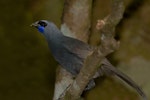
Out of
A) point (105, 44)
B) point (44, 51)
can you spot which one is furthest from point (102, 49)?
point (44, 51)

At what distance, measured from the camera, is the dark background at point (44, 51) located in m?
5.00

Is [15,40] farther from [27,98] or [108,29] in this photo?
[108,29]

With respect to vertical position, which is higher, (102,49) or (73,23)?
(102,49)

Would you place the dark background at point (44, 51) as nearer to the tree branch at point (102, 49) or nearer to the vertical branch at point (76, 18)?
the vertical branch at point (76, 18)

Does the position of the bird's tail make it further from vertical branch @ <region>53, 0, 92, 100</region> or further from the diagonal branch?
the diagonal branch

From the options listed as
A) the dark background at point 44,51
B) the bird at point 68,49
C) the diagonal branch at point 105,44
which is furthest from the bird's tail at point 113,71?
the dark background at point 44,51

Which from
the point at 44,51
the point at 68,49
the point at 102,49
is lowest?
the point at 44,51

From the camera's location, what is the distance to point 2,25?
519cm

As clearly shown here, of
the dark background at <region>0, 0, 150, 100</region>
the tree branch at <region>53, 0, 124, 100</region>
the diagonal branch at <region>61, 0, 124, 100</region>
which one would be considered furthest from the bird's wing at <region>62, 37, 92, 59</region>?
the dark background at <region>0, 0, 150, 100</region>

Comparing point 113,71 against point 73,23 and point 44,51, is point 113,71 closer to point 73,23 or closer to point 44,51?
point 73,23

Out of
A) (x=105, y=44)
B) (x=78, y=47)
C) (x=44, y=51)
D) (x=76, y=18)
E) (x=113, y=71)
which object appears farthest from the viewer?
(x=44, y=51)

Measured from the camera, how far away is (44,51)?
5.24 meters

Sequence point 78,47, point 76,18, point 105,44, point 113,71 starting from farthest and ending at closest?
point 76,18, point 78,47, point 113,71, point 105,44

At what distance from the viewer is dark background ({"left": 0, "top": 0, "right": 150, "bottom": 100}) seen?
5.00m
